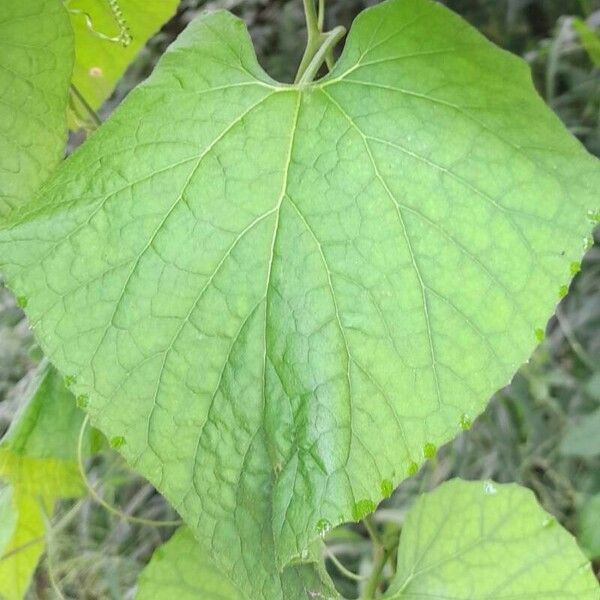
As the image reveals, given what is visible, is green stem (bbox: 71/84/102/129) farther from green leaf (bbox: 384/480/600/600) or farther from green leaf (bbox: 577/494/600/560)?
green leaf (bbox: 577/494/600/560)

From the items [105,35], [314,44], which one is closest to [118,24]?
[105,35]

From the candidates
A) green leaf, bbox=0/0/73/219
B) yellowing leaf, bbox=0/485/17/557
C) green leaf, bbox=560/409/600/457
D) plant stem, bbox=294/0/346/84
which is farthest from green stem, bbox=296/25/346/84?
green leaf, bbox=560/409/600/457

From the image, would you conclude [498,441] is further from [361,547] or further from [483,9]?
[483,9]

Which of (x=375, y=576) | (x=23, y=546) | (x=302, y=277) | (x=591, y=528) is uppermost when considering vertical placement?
(x=302, y=277)

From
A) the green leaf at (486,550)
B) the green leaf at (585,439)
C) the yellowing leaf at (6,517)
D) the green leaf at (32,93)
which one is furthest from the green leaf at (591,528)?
the green leaf at (32,93)

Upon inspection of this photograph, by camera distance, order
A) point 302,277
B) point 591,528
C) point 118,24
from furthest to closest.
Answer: point 591,528, point 118,24, point 302,277

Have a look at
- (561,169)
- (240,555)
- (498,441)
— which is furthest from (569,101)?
(240,555)

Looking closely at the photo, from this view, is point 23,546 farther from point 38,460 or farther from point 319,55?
point 319,55

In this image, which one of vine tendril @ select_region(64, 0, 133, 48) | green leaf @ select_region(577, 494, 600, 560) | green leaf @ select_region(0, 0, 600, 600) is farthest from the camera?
green leaf @ select_region(577, 494, 600, 560)
